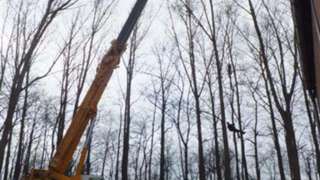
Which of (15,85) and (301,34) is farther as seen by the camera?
(15,85)

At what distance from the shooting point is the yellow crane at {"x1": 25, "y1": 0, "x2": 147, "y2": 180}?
7776 mm

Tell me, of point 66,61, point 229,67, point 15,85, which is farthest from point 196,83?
point 15,85

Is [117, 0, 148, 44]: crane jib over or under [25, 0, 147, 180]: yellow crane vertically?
over

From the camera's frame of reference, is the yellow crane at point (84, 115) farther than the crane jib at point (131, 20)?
No

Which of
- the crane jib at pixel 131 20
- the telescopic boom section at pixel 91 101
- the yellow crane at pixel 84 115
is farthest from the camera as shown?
the crane jib at pixel 131 20

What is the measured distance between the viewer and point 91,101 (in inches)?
330

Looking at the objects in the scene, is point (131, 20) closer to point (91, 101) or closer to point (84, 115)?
point (91, 101)

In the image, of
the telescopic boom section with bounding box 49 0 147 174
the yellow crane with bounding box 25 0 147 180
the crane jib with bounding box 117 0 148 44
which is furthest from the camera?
the crane jib with bounding box 117 0 148 44

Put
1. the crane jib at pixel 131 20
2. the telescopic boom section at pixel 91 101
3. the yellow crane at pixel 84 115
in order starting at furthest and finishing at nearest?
1. the crane jib at pixel 131 20
2. the telescopic boom section at pixel 91 101
3. the yellow crane at pixel 84 115

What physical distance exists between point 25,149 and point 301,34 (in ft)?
106

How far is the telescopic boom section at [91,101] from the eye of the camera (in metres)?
8.00

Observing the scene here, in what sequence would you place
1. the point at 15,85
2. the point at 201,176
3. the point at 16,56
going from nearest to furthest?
the point at 15,85
the point at 16,56
the point at 201,176

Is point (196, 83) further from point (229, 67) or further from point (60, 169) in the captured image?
point (60, 169)

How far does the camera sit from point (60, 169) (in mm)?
7914
